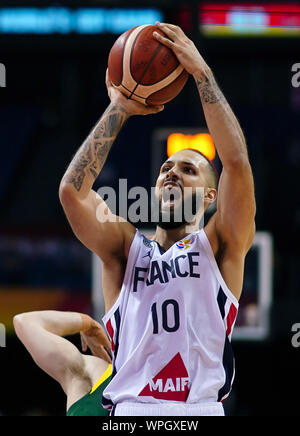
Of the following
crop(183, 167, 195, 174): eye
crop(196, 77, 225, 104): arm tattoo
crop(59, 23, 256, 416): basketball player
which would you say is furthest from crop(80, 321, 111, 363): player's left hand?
crop(196, 77, 225, 104): arm tattoo

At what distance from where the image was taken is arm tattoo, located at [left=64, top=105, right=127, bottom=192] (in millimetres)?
3150

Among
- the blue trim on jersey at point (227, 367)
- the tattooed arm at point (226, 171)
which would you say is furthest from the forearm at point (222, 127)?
the blue trim on jersey at point (227, 367)

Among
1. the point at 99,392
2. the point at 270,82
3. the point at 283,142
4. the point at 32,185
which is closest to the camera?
the point at 99,392

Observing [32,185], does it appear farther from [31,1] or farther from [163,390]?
[163,390]

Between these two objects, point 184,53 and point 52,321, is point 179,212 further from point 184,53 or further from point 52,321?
point 52,321

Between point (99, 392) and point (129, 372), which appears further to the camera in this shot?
point (99, 392)

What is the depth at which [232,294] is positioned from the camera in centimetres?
327

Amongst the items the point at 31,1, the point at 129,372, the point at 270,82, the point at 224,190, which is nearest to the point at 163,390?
the point at 129,372

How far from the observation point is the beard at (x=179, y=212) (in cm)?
339

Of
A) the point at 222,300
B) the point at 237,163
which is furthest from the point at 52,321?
the point at 237,163

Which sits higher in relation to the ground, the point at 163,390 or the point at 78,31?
the point at 78,31

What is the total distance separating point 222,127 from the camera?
312 centimetres

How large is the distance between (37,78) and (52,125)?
1517 millimetres

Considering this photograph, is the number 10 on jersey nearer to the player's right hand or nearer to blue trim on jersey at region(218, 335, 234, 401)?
blue trim on jersey at region(218, 335, 234, 401)
